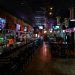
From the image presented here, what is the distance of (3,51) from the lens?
10.3 m

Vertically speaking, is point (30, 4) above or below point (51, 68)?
above

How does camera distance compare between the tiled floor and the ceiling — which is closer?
the tiled floor

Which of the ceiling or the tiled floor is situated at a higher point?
the ceiling

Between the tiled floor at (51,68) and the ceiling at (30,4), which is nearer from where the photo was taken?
the tiled floor at (51,68)

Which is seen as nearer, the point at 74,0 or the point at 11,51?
the point at 11,51

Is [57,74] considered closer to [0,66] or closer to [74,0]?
[0,66]

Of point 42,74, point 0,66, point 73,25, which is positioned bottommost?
point 42,74

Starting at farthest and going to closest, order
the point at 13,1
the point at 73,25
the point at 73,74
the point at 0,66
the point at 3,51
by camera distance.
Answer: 1. the point at 73,25
2. the point at 13,1
3. the point at 3,51
4. the point at 73,74
5. the point at 0,66

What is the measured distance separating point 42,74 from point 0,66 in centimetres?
317

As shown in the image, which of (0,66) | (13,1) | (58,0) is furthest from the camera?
(58,0)

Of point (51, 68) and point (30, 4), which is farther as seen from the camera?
point (30, 4)

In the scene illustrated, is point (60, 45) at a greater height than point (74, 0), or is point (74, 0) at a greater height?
point (74, 0)

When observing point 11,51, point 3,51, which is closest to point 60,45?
point 11,51

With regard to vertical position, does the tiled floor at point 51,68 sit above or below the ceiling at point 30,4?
below
